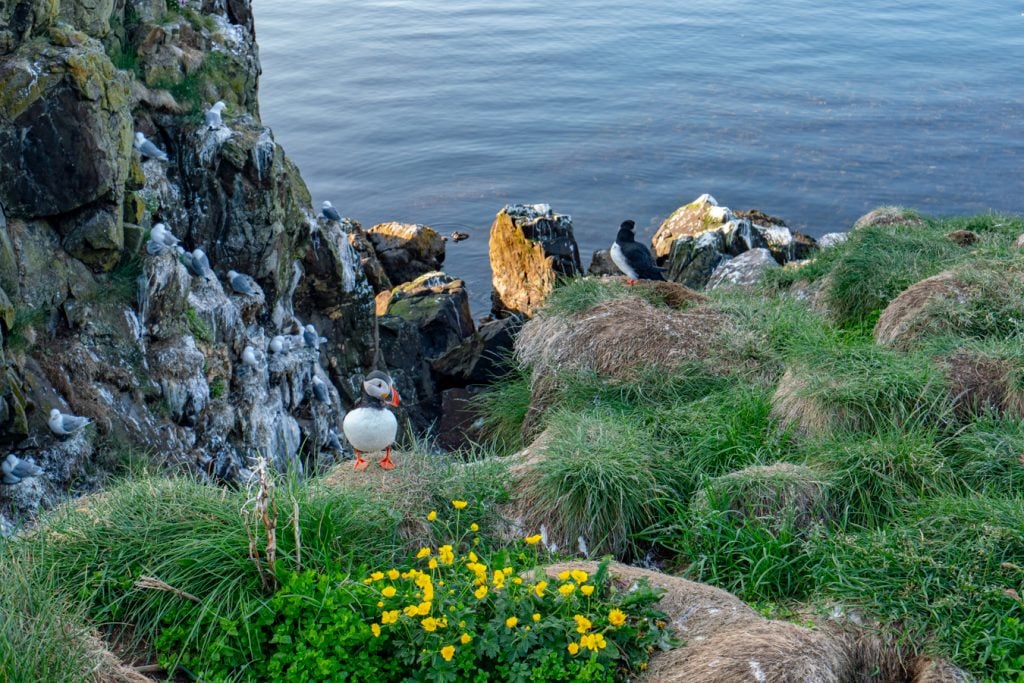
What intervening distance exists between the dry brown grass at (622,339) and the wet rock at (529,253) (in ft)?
26.8

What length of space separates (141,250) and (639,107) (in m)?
24.0

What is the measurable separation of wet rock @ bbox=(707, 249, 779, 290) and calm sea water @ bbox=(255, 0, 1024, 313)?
6726 millimetres

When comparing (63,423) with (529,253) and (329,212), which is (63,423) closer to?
(329,212)

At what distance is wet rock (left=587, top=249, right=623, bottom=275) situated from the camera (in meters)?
20.2

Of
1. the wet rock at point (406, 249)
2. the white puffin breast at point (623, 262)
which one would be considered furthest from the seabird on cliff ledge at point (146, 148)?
the wet rock at point (406, 249)

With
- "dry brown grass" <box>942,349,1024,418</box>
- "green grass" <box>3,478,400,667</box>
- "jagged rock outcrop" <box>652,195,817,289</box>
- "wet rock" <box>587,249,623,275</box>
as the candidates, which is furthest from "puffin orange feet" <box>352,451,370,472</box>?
"wet rock" <box>587,249,623,275</box>

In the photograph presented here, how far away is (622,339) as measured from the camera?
9742 millimetres

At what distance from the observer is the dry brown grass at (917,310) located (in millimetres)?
8938

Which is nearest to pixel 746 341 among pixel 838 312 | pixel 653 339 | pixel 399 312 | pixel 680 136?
pixel 653 339

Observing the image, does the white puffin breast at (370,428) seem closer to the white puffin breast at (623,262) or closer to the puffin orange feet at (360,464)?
the puffin orange feet at (360,464)

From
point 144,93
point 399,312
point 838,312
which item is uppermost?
point 144,93

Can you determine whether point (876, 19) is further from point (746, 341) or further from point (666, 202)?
point (746, 341)

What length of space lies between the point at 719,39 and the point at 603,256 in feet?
68.6

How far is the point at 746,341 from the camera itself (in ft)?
31.3
